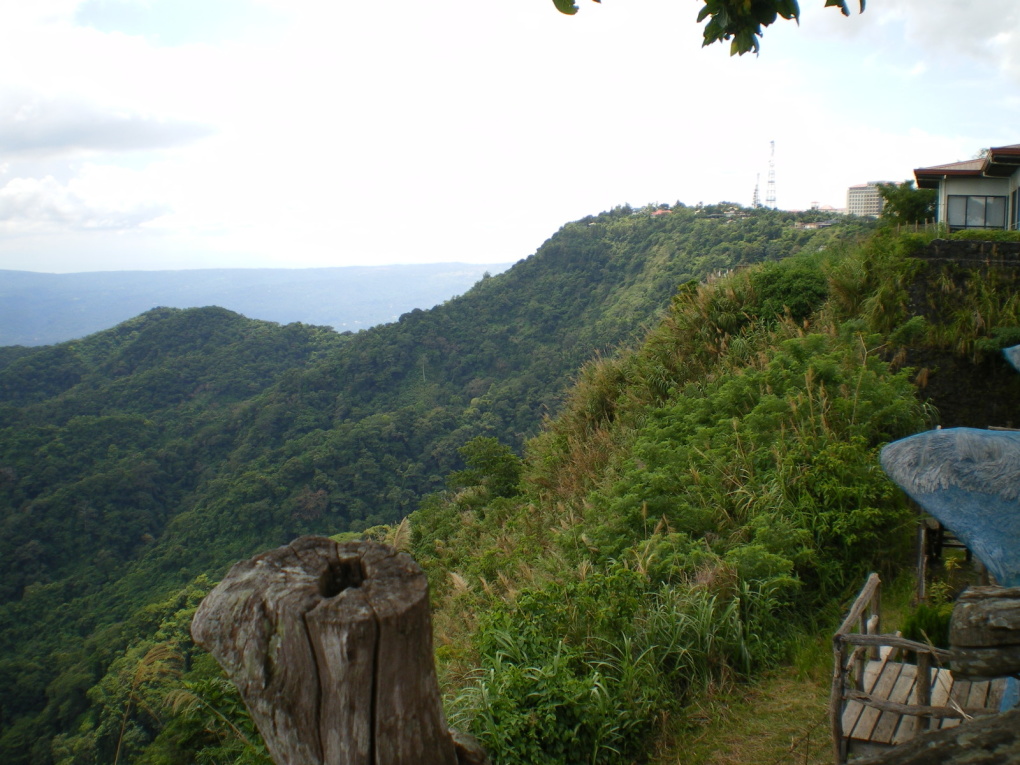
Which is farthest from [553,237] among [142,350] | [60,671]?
[60,671]

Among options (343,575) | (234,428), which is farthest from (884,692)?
(234,428)

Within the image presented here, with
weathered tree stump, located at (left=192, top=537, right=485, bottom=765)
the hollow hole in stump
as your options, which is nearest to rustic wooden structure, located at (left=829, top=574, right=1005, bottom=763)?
weathered tree stump, located at (left=192, top=537, right=485, bottom=765)

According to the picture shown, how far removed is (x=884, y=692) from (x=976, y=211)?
15940mm

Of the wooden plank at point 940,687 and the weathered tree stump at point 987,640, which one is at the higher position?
the weathered tree stump at point 987,640

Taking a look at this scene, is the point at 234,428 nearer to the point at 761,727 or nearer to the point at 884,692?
the point at 761,727

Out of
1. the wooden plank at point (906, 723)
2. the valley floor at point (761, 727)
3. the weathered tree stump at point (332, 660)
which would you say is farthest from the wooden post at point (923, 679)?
the weathered tree stump at point (332, 660)

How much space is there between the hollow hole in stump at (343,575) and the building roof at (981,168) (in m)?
16.0

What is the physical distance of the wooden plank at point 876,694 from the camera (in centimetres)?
261

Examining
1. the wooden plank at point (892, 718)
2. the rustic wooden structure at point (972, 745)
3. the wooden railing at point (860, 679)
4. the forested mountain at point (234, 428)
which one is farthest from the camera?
the forested mountain at point (234, 428)

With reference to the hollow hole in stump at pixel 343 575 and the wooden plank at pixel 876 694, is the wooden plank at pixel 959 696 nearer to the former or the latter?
the wooden plank at pixel 876 694

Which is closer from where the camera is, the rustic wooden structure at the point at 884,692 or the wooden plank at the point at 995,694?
the rustic wooden structure at the point at 884,692

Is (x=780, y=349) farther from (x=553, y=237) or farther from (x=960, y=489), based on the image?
(x=553, y=237)

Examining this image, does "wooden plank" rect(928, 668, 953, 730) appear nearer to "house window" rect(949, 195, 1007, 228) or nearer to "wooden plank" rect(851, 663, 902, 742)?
"wooden plank" rect(851, 663, 902, 742)

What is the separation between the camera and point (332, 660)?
138 centimetres
